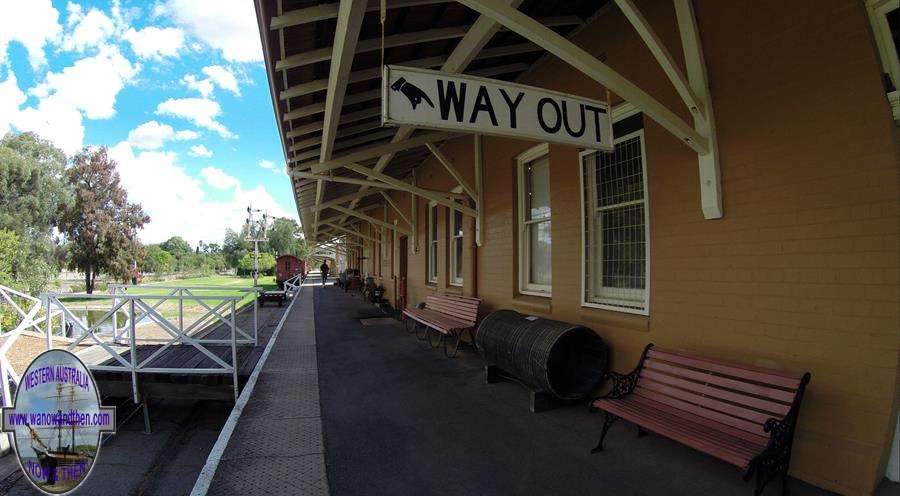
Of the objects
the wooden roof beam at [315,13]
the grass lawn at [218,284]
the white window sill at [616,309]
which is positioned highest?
the wooden roof beam at [315,13]

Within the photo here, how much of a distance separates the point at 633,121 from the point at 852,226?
85.1 inches

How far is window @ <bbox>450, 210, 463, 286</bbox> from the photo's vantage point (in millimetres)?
8875

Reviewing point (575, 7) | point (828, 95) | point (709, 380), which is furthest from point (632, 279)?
point (575, 7)

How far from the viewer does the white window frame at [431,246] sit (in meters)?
10.5

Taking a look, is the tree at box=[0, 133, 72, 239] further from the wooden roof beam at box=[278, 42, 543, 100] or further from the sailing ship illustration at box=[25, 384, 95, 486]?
the sailing ship illustration at box=[25, 384, 95, 486]

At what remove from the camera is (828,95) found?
2.66m

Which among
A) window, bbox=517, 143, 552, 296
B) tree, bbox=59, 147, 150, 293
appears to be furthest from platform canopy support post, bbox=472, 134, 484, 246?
tree, bbox=59, 147, 150, 293

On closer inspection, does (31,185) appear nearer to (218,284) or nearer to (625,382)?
(218,284)

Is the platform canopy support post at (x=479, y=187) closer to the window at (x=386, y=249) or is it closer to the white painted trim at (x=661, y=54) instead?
the white painted trim at (x=661, y=54)

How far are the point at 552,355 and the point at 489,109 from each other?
2645 millimetres

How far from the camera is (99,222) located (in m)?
36.2

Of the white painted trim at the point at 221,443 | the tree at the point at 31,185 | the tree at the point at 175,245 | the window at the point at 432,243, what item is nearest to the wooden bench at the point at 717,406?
the white painted trim at the point at 221,443

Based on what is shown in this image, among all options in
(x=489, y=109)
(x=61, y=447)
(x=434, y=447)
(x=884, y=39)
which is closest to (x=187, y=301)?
(x=61, y=447)

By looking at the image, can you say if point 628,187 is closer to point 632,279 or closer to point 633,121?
point 633,121
